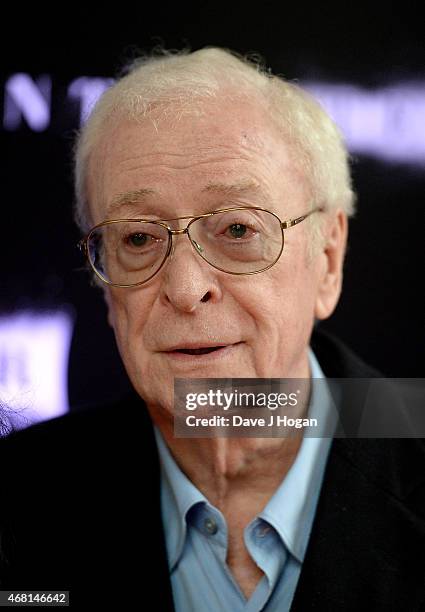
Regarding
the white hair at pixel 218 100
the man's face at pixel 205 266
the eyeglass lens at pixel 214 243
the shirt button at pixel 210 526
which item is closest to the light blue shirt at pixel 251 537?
the shirt button at pixel 210 526

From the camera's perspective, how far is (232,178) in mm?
1112

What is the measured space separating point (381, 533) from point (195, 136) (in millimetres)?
674

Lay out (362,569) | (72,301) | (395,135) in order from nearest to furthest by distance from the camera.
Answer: (362,569) < (395,135) < (72,301)

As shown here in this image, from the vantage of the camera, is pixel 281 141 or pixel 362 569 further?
pixel 281 141

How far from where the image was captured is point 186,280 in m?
1.08

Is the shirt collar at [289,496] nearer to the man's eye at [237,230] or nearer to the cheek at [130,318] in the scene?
the cheek at [130,318]

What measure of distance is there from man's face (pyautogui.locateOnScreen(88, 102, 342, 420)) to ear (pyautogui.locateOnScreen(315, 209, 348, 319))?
78 mm

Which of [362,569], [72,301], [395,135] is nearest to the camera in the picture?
[362,569]

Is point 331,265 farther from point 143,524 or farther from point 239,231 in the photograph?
point 143,524

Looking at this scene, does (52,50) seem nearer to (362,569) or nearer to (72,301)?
(72,301)

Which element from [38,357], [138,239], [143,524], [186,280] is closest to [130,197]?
[138,239]

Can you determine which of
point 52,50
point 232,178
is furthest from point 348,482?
point 52,50

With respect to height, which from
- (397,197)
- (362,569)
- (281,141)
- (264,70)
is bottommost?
(362,569)

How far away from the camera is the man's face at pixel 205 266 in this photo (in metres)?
1.10
